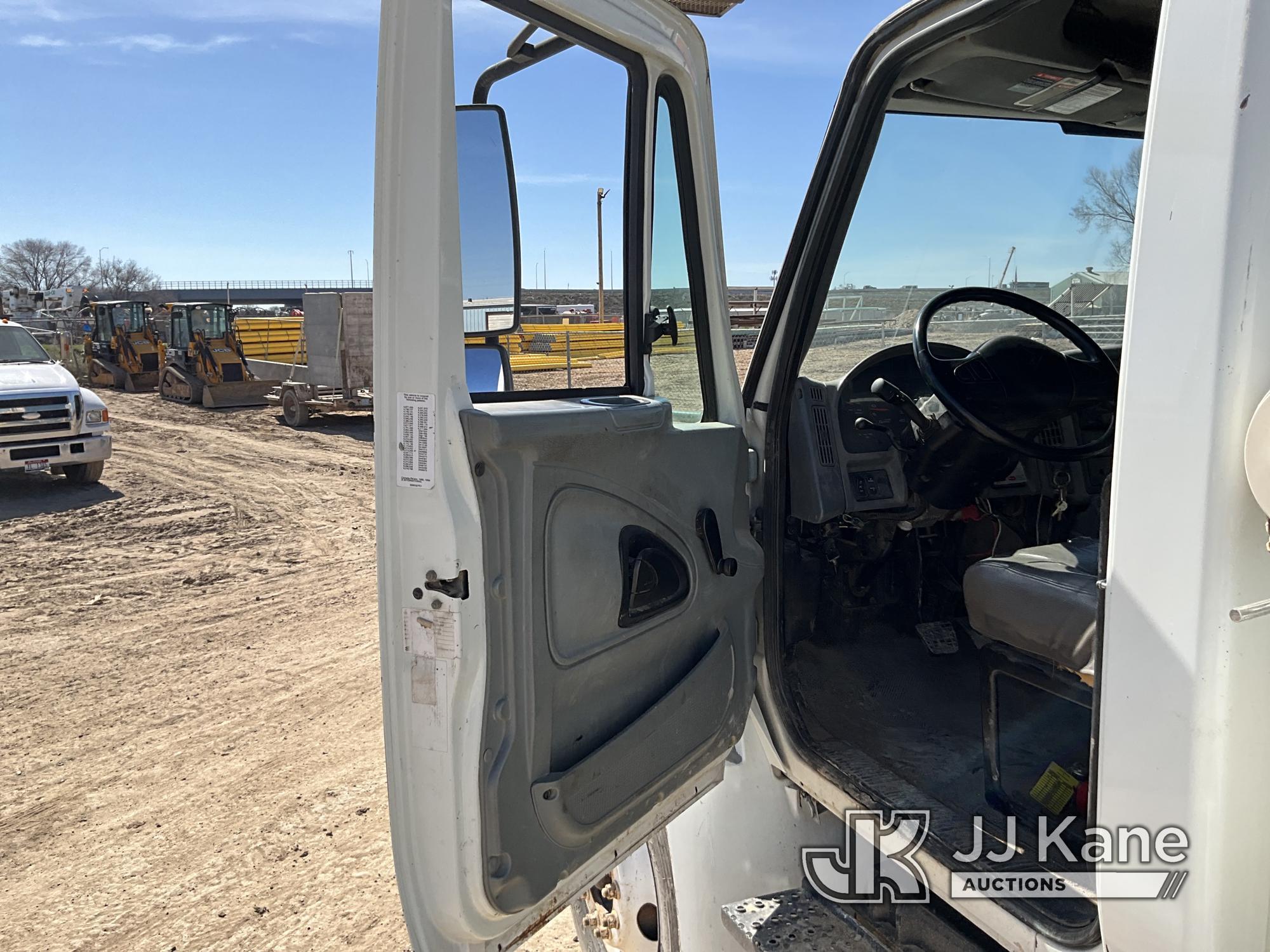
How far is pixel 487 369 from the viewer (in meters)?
1.73

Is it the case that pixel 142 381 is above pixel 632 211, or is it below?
below

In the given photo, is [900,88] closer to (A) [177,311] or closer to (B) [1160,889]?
(B) [1160,889]

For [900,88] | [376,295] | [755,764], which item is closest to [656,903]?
[755,764]

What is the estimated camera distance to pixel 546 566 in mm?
1688

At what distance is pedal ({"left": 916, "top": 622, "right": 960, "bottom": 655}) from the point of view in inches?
114

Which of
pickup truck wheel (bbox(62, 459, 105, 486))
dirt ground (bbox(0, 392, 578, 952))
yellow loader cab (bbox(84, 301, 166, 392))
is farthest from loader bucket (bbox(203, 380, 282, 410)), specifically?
dirt ground (bbox(0, 392, 578, 952))

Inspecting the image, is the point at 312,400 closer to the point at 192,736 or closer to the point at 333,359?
the point at 333,359

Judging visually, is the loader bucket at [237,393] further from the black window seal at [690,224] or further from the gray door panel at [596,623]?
the gray door panel at [596,623]

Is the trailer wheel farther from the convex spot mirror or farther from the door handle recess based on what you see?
the convex spot mirror

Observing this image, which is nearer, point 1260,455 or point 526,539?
point 1260,455

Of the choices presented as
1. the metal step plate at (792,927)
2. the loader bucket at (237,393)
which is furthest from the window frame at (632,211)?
the loader bucket at (237,393)

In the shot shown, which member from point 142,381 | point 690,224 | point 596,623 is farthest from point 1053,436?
point 142,381

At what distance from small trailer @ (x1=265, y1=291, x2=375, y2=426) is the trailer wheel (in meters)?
0.01

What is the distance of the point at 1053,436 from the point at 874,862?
1541 millimetres
